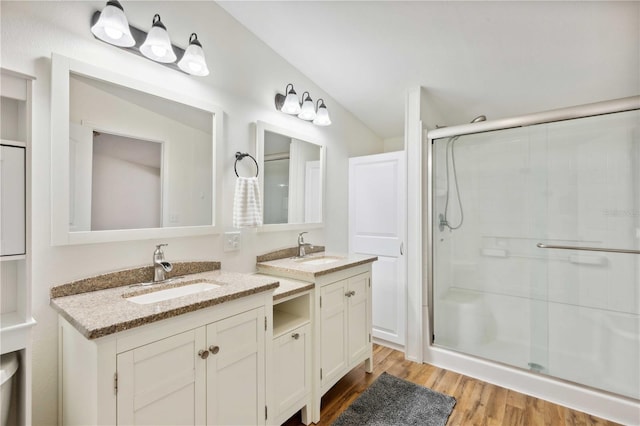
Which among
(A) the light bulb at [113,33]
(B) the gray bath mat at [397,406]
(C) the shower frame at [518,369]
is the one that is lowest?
(B) the gray bath mat at [397,406]

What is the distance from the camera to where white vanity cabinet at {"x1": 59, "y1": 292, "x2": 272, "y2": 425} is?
98 cm

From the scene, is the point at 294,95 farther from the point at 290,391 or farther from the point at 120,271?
the point at 290,391

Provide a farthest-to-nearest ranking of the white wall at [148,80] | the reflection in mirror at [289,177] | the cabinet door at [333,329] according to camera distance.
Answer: the reflection in mirror at [289,177] → the cabinet door at [333,329] → the white wall at [148,80]

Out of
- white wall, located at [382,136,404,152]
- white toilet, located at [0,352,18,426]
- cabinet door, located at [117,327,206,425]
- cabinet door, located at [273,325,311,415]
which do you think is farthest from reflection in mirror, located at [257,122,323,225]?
white toilet, located at [0,352,18,426]

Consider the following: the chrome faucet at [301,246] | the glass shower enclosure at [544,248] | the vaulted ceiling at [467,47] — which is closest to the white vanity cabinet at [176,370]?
the chrome faucet at [301,246]

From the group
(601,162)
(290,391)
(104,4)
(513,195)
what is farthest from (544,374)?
(104,4)

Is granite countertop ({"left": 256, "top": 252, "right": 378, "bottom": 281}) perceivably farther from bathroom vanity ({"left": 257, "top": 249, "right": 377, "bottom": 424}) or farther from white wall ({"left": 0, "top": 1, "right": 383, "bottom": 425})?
white wall ({"left": 0, "top": 1, "right": 383, "bottom": 425})

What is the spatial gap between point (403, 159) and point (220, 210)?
1.67 meters

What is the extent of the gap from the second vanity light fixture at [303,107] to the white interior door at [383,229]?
0.67 m

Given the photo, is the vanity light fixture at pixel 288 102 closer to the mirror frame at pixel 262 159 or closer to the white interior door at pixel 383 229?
the mirror frame at pixel 262 159

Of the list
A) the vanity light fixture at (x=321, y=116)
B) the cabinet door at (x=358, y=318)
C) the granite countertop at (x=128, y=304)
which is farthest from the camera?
the vanity light fixture at (x=321, y=116)

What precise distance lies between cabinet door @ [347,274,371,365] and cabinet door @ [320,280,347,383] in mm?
75

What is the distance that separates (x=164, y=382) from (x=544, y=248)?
251cm

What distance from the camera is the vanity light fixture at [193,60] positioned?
1651 mm
